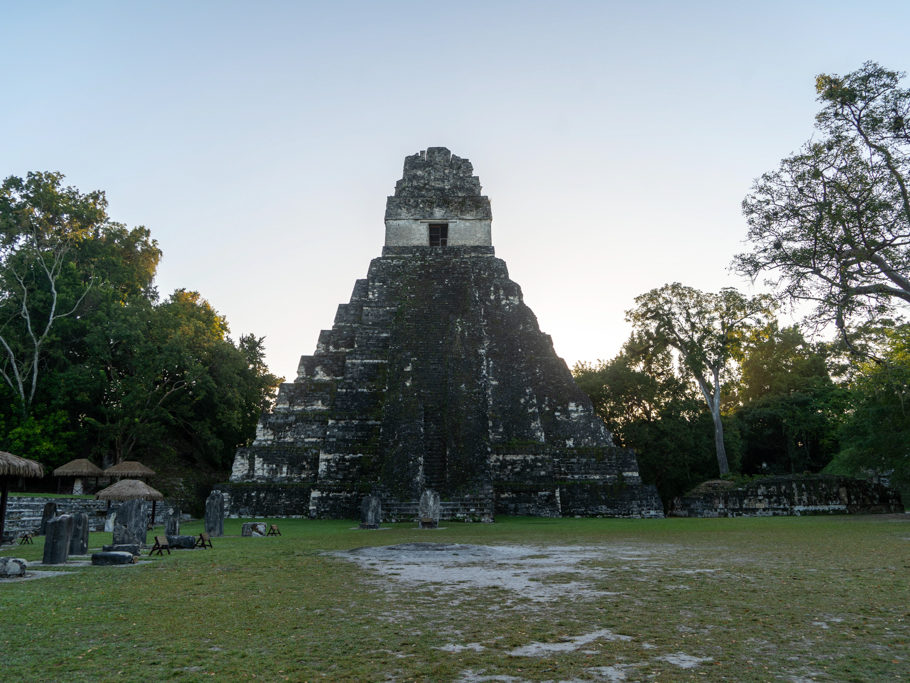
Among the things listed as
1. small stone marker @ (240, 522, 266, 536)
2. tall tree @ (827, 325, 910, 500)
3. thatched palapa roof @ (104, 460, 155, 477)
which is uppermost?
tall tree @ (827, 325, 910, 500)

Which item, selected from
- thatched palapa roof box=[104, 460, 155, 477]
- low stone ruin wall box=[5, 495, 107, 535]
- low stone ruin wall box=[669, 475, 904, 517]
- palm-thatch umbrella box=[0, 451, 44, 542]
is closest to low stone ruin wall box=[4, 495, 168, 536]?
low stone ruin wall box=[5, 495, 107, 535]

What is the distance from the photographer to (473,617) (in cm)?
470

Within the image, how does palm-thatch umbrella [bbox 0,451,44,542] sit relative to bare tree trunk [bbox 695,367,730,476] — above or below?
below

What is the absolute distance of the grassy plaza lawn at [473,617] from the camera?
136 inches

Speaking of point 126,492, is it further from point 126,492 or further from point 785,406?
point 785,406

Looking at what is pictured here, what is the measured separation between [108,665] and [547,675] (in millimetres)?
2498

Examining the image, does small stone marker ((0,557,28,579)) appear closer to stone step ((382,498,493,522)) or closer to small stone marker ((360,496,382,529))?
small stone marker ((360,496,382,529))

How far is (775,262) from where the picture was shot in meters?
14.6

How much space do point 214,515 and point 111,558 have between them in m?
5.39

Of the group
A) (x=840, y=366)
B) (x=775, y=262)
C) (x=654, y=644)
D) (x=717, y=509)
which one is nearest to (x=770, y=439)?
(x=840, y=366)

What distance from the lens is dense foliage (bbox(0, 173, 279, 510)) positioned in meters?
24.4

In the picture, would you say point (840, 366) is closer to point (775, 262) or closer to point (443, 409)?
point (775, 262)

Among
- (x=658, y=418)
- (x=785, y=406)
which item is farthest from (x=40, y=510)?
(x=785, y=406)

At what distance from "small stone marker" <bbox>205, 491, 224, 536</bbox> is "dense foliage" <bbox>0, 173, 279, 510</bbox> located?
12780 millimetres
